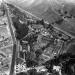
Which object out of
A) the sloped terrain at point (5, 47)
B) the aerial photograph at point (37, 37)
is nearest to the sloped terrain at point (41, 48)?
the aerial photograph at point (37, 37)

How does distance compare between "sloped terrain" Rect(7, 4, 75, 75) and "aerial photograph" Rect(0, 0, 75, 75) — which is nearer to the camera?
"sloped terrain" Rect(7, 4, 75, 75)

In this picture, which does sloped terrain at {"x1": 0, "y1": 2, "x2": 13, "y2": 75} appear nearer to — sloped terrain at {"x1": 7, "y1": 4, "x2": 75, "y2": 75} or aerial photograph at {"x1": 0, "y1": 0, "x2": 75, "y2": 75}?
aerial photograph at {"x1": 0, "y1": 0, "x2": 75, "y2": 75}

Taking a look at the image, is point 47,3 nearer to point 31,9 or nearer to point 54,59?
point 31,9

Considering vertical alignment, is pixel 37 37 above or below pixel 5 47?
above

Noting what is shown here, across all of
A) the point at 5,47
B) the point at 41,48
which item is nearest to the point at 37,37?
the point at 41,48

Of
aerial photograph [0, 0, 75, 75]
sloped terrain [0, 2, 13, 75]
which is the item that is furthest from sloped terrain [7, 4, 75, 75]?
sloped terrain [0, 2, 13, 75]

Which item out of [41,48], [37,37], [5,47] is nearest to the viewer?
[41,48]

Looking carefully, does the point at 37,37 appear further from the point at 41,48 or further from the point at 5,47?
the point at 5,47

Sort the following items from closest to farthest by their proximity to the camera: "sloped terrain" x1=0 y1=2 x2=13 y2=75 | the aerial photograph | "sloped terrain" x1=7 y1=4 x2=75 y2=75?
"sloped terrain" x1=7 y1=4 x2=75 y2=75 < the aerial photograph < "sloped terrain" x1=0 y1=2 x2=13 y2=75

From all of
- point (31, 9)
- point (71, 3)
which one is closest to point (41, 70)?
point (31, 9)
